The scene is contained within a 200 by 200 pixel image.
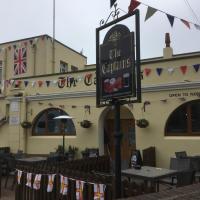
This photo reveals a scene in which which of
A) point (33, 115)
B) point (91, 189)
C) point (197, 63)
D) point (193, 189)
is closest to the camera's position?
point (193, 189)

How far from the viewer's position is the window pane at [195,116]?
1206 centimetres

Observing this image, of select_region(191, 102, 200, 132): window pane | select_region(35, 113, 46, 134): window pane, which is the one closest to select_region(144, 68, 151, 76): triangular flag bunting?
select_region(191, 102, 200, 132): window pane

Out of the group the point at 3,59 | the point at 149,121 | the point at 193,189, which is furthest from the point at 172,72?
the point at 3,59

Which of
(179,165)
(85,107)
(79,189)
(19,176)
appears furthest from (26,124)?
(79,189)

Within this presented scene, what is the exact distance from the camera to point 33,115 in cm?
1602

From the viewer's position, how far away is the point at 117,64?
578cm

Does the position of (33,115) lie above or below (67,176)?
above

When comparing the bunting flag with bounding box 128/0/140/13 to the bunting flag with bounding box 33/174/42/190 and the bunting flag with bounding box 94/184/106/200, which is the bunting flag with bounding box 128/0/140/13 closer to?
the bunting flag with bounding box 94/184/106/200

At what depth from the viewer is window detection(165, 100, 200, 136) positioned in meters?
12.1

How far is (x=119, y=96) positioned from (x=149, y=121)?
7.22m

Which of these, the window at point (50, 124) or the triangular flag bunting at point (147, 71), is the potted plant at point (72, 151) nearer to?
the window at point (50, 124)

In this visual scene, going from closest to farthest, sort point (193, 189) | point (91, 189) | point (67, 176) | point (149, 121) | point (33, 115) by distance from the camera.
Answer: point (193, 189) < point (91, 189) < point (67, 176) < point (149, 121) < point (33, 115)

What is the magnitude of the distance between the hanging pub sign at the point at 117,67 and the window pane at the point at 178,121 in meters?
6.67

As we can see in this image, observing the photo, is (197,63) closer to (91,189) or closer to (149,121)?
(149,121)
